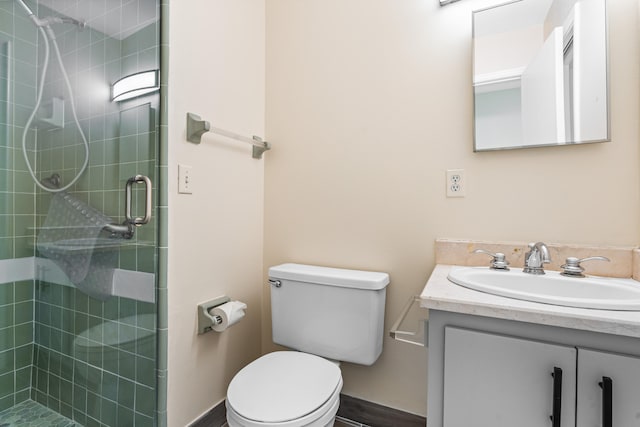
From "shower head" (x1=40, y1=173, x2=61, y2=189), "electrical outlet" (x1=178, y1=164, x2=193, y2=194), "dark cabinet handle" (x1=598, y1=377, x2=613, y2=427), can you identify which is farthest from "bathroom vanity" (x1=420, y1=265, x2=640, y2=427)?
"shower head" (x1=40, y1=173, x2=61, y2=189)

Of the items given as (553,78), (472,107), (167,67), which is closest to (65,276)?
(167,67)

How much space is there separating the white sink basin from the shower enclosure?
3.73ft

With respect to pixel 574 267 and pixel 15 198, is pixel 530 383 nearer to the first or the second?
pixel 574 267

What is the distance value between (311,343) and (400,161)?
0.89m

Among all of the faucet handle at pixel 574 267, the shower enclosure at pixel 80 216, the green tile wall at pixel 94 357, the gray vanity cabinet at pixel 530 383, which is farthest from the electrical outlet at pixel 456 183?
the green tile wall at pixel 94 357

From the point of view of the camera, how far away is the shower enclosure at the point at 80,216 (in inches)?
45.8

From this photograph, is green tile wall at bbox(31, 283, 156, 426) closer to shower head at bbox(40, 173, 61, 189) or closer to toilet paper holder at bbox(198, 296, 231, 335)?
toilet paper holder at bbox(198, 296, 231, 335)

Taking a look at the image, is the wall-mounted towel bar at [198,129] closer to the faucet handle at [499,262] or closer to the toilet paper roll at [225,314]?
the toilet paper roll at [225,314]

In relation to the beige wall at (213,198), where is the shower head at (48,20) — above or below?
above

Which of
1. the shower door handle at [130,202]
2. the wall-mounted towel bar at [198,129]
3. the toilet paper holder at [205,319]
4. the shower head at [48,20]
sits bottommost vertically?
the toilet paper holder at [205,319]

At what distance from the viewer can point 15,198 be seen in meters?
1.16

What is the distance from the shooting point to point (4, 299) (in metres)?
1.25

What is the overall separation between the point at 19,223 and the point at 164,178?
548 mm

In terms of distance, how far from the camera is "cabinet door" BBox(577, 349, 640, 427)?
69 cm
